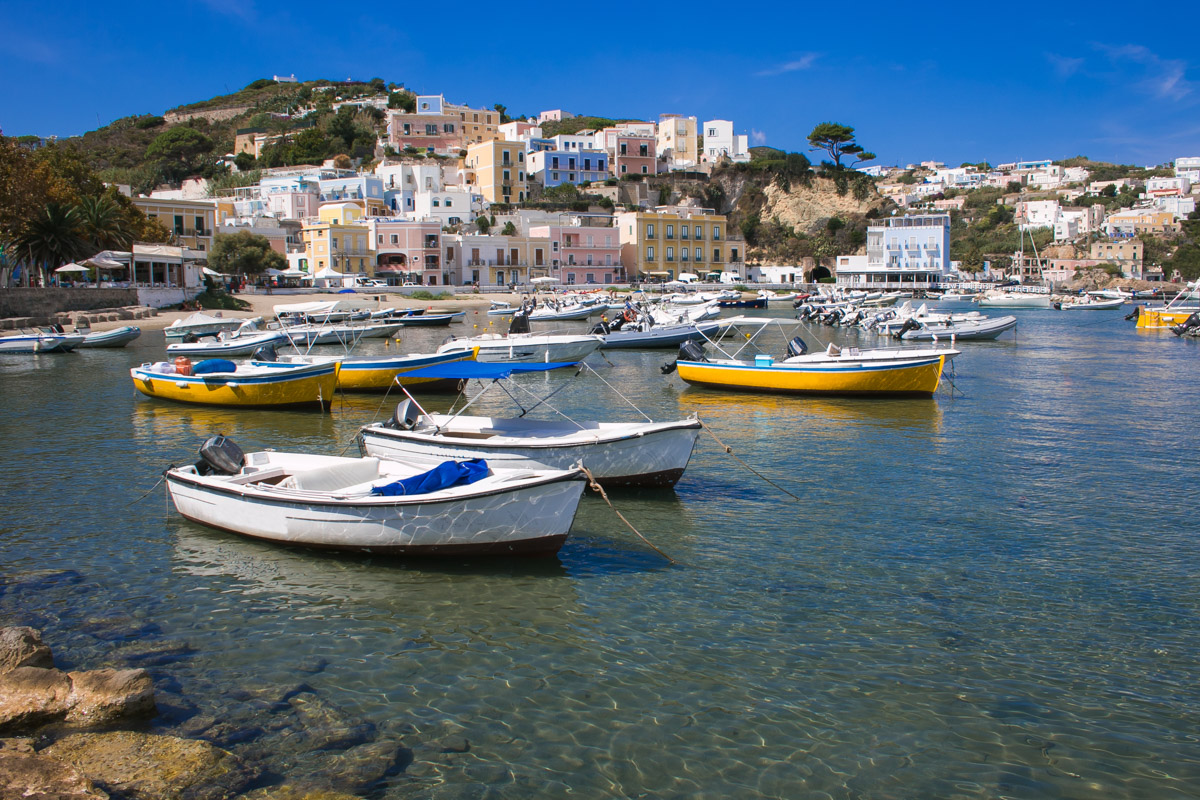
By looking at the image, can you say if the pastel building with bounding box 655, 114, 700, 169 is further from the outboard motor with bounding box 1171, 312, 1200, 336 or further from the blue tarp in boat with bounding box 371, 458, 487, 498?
the blue tarp in boat with bounding box 371, 458, 487, 498

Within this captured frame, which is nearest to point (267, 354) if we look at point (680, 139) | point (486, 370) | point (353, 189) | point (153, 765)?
point (486, 370)

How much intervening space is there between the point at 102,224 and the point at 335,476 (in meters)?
48.4

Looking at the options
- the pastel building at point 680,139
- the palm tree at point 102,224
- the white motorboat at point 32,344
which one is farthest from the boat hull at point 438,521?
the pastel building at point 680,139

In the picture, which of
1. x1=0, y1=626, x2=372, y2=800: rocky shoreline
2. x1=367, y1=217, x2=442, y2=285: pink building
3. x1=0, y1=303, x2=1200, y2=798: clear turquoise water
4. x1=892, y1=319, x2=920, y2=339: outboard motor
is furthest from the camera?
x1=367, y1=217, x2=442, y2=285: pink building

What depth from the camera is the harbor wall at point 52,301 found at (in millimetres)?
44469

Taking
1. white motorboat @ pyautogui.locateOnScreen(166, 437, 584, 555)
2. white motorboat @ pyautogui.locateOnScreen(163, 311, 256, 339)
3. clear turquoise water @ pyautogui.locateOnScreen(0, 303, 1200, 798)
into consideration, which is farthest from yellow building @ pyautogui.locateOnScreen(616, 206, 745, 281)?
white motorboat @ pyautogui.locateOnScreen(166, 437, 584, 555)

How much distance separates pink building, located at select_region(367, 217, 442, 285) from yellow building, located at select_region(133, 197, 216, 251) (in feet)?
47.0

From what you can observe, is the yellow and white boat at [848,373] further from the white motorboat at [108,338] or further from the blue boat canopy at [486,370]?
the white motorboat at [108,338]

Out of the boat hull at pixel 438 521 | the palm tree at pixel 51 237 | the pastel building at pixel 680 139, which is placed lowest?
the boat hull at pixel 438 521

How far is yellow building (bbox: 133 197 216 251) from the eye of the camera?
219 feet

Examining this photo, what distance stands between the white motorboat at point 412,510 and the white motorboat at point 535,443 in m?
1.25

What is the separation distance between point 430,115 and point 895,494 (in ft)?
364

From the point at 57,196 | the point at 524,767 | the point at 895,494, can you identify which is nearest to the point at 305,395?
the point at 895,494

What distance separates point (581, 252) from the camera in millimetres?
91250
